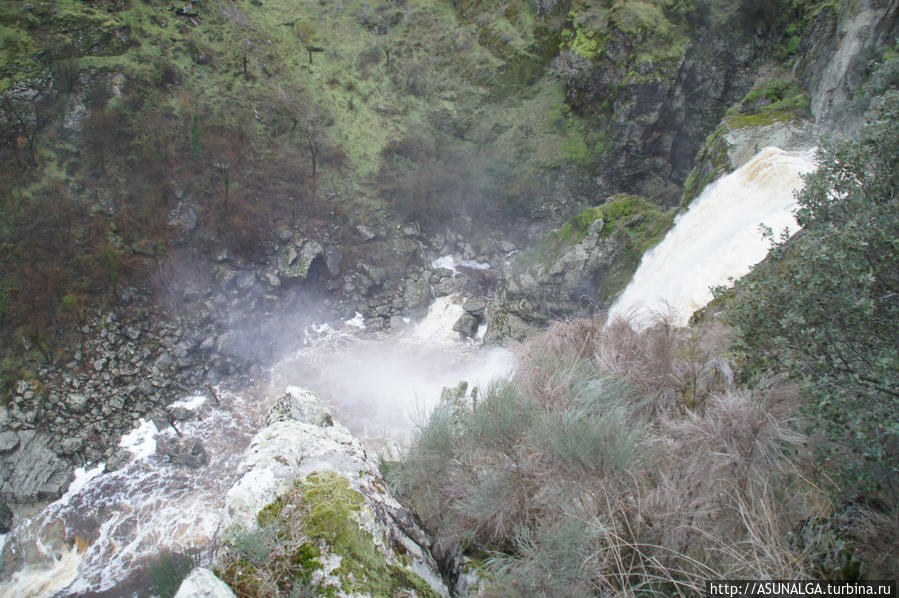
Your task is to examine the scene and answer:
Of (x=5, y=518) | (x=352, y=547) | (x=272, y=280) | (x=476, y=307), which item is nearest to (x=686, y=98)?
(x=476, y=307)

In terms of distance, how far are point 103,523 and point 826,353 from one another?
54.7ft

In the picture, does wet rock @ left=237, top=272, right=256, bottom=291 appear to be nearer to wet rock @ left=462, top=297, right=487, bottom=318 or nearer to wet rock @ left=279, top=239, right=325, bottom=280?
wet rock @ left=279, top=239, right=325, bottom=280

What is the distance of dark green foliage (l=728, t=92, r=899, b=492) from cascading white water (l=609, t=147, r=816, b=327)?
18.4 ft

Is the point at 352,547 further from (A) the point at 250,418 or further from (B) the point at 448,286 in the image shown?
(B) the point at 448,286

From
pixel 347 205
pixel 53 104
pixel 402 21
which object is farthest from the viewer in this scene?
pixel 402 21

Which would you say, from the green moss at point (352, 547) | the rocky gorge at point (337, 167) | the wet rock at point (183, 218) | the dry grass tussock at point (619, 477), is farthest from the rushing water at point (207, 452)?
the wet rock at point (183, 218)

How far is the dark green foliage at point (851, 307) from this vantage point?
361 cm

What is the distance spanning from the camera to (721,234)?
12695mm

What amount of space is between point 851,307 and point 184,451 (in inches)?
655

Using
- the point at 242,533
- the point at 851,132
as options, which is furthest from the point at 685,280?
the point at 242,533

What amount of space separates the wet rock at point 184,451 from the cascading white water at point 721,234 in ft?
42.5

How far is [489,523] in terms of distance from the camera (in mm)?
4832

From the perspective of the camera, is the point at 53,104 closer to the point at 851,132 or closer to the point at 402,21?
the point at 402,21

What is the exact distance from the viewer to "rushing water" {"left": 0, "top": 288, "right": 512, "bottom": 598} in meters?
12.3
